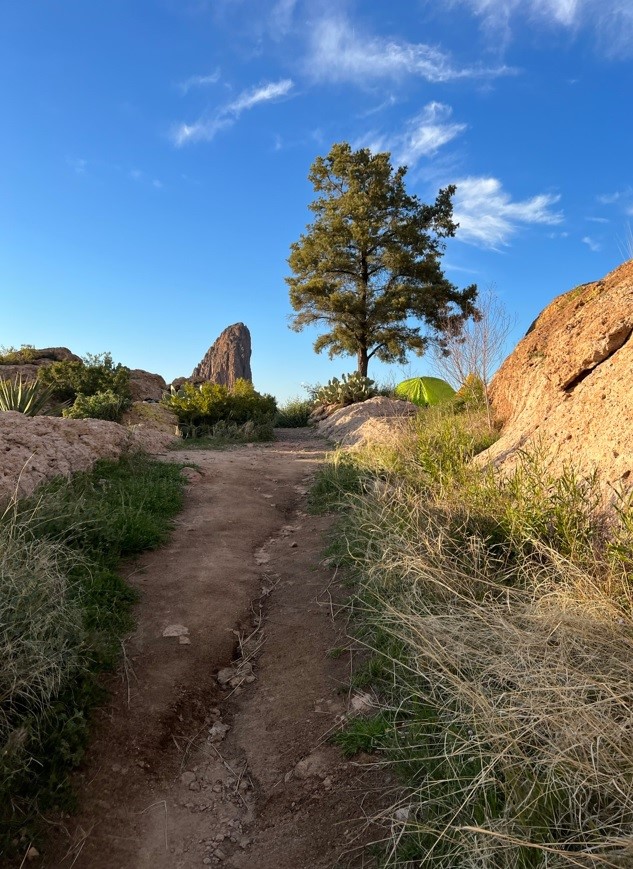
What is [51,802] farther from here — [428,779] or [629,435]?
[629,435]

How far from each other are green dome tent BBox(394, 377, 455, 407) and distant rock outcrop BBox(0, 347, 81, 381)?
34.7 feet

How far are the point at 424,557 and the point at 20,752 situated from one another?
94.8 inches

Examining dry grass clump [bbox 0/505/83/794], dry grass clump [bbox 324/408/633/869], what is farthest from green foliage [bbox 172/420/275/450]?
dry grass clump [bbox 0/505/83/794]

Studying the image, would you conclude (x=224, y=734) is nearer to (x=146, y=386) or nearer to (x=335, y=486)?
(x=335, y=486)

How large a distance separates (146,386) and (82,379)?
478cm

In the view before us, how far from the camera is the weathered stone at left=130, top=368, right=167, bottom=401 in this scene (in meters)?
18.2

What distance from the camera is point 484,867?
174cm

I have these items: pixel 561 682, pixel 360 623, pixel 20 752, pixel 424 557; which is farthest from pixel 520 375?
pixel 20 752

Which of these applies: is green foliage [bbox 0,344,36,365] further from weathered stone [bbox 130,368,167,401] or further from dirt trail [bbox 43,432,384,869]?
dirt trail [bbox 43,432,384,869]

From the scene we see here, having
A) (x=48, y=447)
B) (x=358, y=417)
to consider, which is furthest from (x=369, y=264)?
(x=48, y=447)

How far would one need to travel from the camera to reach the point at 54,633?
10.0 ft

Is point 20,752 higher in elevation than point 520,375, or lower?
lower

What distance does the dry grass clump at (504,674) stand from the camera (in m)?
1.92

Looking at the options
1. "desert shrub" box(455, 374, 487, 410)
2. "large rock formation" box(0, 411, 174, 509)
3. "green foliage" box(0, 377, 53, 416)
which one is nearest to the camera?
"large rock formation" box(0, 411, 174, 509)
